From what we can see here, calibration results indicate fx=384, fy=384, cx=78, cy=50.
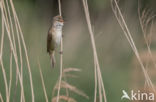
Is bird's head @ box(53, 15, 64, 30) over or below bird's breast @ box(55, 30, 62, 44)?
over

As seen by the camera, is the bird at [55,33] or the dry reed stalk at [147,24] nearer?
the bird at [55,33]

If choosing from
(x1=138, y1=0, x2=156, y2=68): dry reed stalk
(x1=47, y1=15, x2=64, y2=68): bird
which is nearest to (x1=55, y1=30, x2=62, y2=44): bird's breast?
(x1=47, y1=15, x2=64, y2=68): bird

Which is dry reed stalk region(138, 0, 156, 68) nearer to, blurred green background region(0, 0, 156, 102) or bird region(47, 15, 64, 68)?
blurred green background region(0, 0, 156, 102)

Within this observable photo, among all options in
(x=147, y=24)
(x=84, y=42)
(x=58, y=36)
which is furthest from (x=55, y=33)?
(x=147, y=24)

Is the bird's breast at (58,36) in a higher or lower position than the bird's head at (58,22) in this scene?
lower

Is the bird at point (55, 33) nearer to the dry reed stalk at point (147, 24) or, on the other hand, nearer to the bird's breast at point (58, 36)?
the bird's breast at point (58, 36)

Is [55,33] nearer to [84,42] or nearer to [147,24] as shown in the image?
[84,42]

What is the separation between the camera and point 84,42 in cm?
173

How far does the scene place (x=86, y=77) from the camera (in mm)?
1703

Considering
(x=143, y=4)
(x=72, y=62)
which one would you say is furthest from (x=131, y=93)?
(x=143, y=4)

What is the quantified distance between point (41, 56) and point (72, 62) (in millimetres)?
139

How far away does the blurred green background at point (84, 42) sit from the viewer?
169 centimetres

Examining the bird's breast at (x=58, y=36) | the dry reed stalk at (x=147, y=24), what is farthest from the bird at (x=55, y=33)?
the dry reed stalk at (x=147, y=24)

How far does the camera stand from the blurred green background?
169 cm
